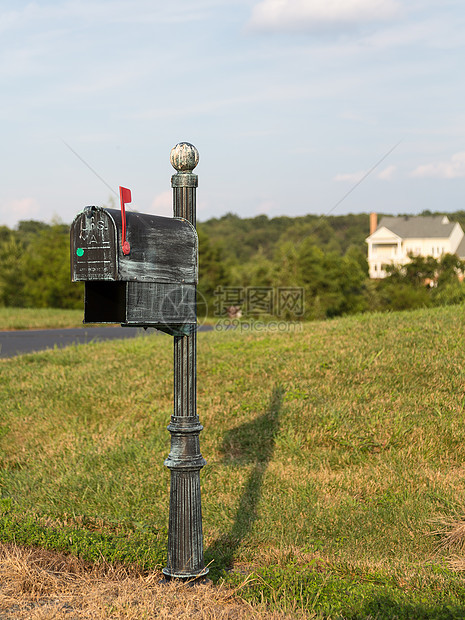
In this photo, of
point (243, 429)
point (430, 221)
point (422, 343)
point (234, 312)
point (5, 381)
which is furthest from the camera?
point (430, 221)

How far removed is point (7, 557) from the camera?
483 cm

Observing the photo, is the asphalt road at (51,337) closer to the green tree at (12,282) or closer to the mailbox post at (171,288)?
the mailbox post at (171,288)

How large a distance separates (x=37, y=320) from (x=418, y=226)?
62.6 metres

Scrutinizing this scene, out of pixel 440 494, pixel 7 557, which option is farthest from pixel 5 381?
pixel 440 494

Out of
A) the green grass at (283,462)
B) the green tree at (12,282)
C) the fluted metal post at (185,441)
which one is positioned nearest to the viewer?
the fluted metal post at (185,441)

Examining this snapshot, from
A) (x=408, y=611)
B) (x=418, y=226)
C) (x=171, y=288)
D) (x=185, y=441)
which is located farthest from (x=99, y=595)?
(x=418, y=226)

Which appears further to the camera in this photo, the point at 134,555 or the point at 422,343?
the point at 422,343

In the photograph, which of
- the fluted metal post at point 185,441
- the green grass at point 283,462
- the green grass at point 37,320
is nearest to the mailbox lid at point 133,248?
the fluted metal post at point 185,441

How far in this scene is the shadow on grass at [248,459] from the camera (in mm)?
5277

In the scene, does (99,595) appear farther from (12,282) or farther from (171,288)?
(12,282)

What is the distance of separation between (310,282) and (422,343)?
97.0ft

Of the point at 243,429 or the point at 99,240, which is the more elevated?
the point at 99,240

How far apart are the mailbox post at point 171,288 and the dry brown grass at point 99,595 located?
0.17 m

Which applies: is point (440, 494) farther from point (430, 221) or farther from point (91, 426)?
point (430, 221)
